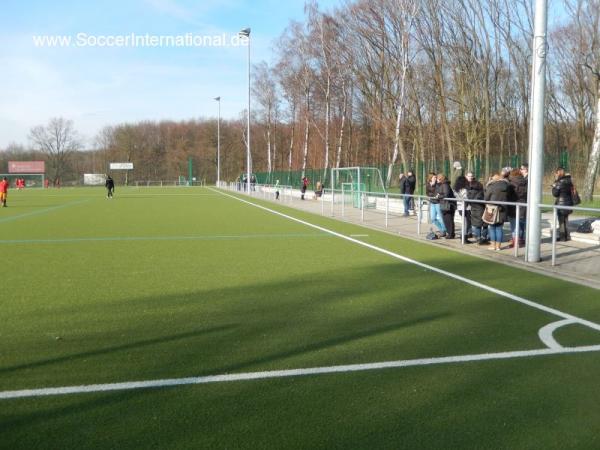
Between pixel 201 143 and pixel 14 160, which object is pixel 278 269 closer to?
pixel 201 143

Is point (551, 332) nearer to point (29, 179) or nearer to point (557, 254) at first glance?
point (557, 254)

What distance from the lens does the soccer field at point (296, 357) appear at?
3.55 m

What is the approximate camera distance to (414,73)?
33750mm

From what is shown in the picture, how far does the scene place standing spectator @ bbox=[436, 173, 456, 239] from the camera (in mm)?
13547

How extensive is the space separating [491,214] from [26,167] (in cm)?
9625

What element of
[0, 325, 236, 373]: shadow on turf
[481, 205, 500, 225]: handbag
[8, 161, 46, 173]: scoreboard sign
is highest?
[8, 161, 46, 173]: scoreboard sign

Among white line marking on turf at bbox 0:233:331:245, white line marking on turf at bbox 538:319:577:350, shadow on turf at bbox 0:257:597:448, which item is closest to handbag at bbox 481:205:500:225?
white line marking on turf at bbox 0:233:331:245

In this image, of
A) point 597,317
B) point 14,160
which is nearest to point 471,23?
point 597,317

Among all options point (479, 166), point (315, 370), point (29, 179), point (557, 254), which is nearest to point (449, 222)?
point (557, 254)

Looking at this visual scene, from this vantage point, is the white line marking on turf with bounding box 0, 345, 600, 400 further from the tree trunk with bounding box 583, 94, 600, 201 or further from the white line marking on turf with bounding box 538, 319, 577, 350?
the tree trunk with bounding box 583, 94, 600, 201

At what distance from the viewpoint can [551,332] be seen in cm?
569

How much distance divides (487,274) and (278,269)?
336 cm

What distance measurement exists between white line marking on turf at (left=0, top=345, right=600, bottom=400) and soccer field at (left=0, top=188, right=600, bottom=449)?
20mm

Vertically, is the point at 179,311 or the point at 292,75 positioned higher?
the point at 292,75
